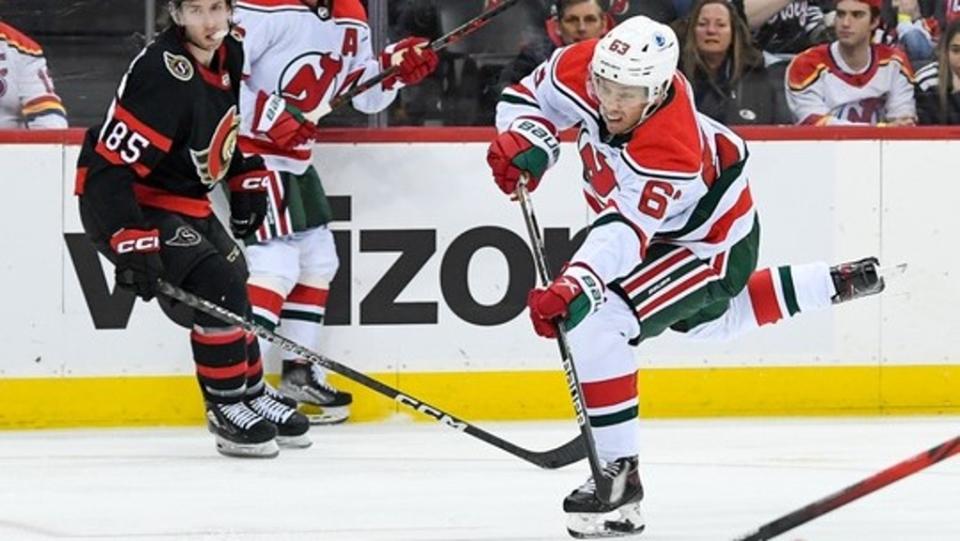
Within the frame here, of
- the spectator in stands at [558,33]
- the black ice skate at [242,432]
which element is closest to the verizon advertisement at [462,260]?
the spectator in stands at [558,33]

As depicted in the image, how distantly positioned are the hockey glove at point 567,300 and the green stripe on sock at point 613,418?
0.27 m

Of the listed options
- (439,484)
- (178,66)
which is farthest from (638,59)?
(178,66)

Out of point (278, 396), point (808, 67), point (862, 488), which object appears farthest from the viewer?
point (808, 67)

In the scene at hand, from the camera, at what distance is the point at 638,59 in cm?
380

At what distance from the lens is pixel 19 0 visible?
212 inches

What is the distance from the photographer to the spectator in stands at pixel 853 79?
18.8ft

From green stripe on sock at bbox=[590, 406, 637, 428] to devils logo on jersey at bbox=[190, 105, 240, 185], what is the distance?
1.21 m

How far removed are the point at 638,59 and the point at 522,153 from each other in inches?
19.2

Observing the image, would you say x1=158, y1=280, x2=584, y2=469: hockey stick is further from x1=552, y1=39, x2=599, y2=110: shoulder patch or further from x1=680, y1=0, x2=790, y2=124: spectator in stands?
x1=680, y1=0, x2=790, y2=124: spectator in stands

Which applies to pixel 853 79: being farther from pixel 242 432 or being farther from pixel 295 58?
pixel 242 432

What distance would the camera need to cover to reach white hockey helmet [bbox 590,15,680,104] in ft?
12.5

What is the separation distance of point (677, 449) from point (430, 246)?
878 mm

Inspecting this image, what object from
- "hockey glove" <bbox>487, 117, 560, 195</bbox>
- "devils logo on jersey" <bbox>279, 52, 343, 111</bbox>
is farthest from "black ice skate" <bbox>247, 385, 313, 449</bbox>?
"hockey glove" <bbox>487, 117, 560, 195</bbox>

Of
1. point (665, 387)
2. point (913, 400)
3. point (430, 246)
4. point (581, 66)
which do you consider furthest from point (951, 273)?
point (581, 66)
